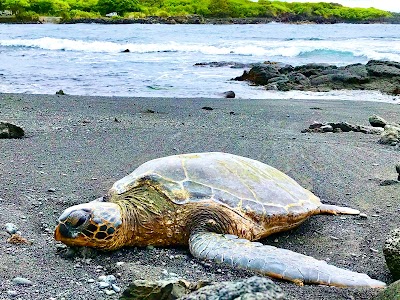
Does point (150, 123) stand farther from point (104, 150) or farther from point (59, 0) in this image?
point (59, 0)

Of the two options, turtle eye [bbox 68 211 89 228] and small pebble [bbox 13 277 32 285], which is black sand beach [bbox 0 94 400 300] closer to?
small pebble [bbox 13 277 32 285]

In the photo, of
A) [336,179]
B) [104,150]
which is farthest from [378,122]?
[104,150]

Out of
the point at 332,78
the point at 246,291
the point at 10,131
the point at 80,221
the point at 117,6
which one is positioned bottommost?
the point at 332,78

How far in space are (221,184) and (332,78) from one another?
10.8 m

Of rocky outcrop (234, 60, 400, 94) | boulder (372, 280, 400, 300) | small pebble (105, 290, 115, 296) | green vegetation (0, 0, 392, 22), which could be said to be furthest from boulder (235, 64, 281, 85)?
green vegetation (0, 0, 392, 22)

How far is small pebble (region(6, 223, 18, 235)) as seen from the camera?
2832 mm

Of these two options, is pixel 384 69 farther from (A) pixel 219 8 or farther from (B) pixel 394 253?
(A) pixel 219 8

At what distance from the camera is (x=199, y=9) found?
90438 mm

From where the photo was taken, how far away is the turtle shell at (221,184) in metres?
2.92

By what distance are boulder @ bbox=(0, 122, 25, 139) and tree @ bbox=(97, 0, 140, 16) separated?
8565cm

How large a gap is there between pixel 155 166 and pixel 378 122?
14.9 feet

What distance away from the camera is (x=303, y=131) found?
20.5 ft

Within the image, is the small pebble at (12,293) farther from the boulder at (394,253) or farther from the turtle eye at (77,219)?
the boulder at (394,253)

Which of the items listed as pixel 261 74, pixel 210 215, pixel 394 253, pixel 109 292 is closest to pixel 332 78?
pixel 261 74
